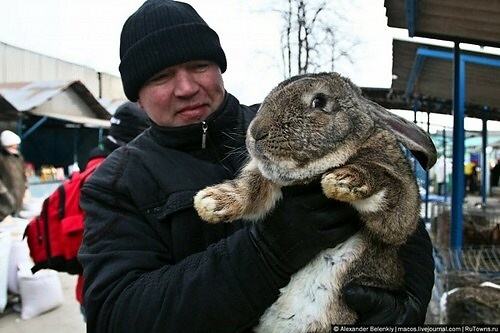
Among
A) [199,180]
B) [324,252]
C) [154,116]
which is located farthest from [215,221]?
[154,116]

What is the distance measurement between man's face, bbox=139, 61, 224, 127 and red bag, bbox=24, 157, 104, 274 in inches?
51.0

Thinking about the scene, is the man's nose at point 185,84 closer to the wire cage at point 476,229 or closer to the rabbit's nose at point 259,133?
the rabbit's nose at point 259,133

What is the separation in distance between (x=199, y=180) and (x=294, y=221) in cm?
45

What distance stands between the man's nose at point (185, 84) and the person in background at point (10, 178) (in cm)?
570

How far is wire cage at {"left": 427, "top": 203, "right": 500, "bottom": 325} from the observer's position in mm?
3645

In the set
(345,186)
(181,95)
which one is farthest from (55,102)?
(345,186)

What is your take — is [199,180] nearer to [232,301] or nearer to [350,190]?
[232,301]

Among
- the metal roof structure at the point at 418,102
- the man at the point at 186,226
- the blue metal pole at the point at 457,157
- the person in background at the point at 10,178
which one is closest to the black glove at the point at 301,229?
the man at the point at 186,226

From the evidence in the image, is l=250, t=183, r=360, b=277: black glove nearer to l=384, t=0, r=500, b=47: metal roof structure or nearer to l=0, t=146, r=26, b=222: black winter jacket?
l=384, t=0, r=500, b=47: metal roof structure

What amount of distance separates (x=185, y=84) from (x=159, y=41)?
0.22 metres

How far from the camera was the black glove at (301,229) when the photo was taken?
4.97 ft

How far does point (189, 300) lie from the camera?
146cm

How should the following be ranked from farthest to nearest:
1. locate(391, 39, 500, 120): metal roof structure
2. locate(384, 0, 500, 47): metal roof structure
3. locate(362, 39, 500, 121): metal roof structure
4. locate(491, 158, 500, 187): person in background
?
locate(491, 158, 500, 187): person in background < locate(362, 39, 500, 121): metal roof structure < locate(391, 39, 500, 120): metal roof structure < locate(384, 0, 500, 47): metal roof structure

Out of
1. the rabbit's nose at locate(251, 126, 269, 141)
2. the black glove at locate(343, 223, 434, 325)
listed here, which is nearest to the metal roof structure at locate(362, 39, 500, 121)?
the black glove at locate(343, 223, 434, 325)
